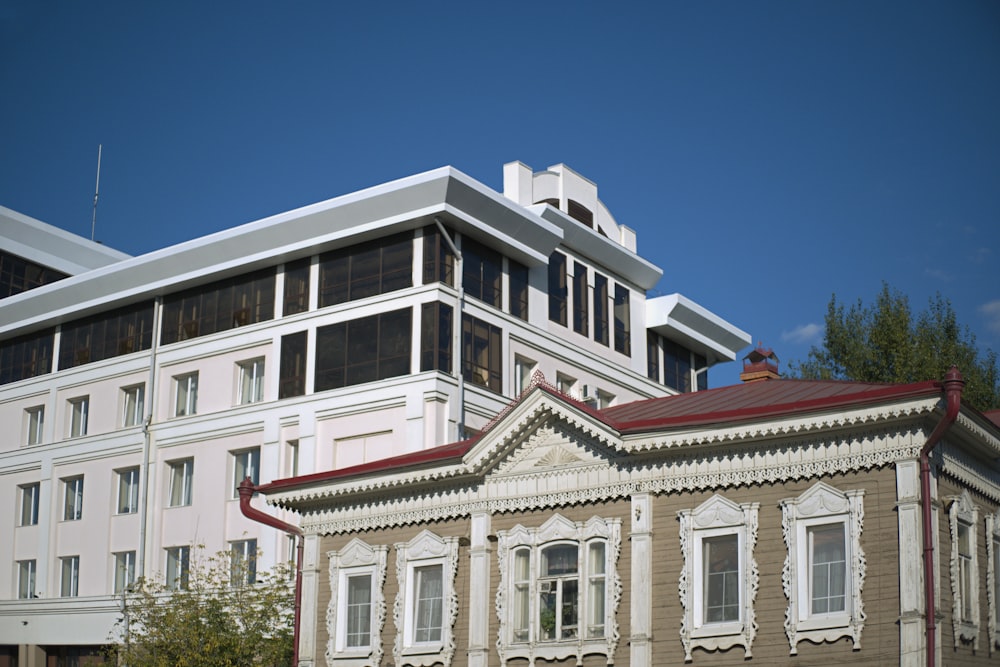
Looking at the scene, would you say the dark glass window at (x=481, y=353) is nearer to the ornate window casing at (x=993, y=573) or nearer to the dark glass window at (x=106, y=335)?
the dark glass window at (x=106, y=335)

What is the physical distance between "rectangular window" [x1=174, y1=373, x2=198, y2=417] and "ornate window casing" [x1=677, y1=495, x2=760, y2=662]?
90.7 feet

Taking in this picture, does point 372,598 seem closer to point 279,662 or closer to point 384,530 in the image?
point 384,530

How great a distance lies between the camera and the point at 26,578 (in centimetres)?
5288

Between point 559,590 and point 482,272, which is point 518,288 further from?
point 559,590

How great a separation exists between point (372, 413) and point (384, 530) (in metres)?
14.0

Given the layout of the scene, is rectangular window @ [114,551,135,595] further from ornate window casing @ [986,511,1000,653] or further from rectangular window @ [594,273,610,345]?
ornate window casing @ [986,511,1000,653]

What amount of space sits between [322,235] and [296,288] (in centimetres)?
240

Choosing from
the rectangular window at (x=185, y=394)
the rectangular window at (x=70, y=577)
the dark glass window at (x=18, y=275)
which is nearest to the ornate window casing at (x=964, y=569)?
the rectangular window at (x=185, y=394)

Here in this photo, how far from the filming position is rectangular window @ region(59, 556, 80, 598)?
1999 inches

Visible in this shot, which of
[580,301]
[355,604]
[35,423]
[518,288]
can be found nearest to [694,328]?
[580,301]

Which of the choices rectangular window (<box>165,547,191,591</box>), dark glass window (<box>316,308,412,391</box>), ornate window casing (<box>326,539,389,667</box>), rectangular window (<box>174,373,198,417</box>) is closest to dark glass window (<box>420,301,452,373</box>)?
dark glass window (<box>316,308,412,391</box>)

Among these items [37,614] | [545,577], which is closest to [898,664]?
[545,577]

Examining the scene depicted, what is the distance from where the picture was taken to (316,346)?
150 feet

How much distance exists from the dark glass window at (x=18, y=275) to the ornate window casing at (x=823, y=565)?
4198cm
